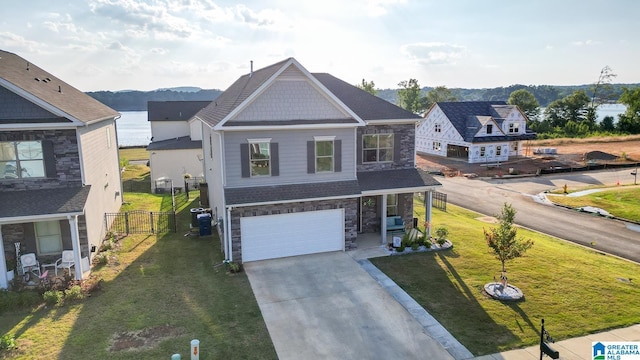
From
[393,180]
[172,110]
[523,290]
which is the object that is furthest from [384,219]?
[172,110]

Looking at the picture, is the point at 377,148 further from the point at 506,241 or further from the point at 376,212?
the point at 506,241

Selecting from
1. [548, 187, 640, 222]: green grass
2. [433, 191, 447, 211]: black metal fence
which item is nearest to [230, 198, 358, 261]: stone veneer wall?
[433, 191, 447, 211]: black metal fence

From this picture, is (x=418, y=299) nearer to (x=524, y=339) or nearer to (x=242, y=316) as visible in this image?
(x=524, y=339)

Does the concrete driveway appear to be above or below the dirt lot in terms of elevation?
below

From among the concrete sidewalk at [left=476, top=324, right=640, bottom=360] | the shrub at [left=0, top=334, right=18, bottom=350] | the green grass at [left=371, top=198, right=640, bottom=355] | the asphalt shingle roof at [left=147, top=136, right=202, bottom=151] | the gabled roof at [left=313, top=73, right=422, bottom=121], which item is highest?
the gabled roof at [left=313, top=73, right=422, bottom=121]

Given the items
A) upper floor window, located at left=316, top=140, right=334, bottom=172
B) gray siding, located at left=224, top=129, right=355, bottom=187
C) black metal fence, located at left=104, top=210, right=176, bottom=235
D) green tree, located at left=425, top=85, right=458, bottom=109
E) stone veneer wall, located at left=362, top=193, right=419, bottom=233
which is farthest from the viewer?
green tree, located at left=425, top=85, right=458, bottom=109

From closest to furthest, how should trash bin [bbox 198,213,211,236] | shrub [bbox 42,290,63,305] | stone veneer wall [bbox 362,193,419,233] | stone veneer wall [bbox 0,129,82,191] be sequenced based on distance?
shrub [bbox 42,290,63,305]
stone veneer wall [bbox 0,129,82,191]
trash bin [bbox 198,213,211,236]
stone veneer wall [bbox 362,193,419,233]

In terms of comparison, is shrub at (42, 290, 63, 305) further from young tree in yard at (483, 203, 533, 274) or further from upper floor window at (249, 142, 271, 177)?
young tree in yard at (483, 203, 533, 274)
